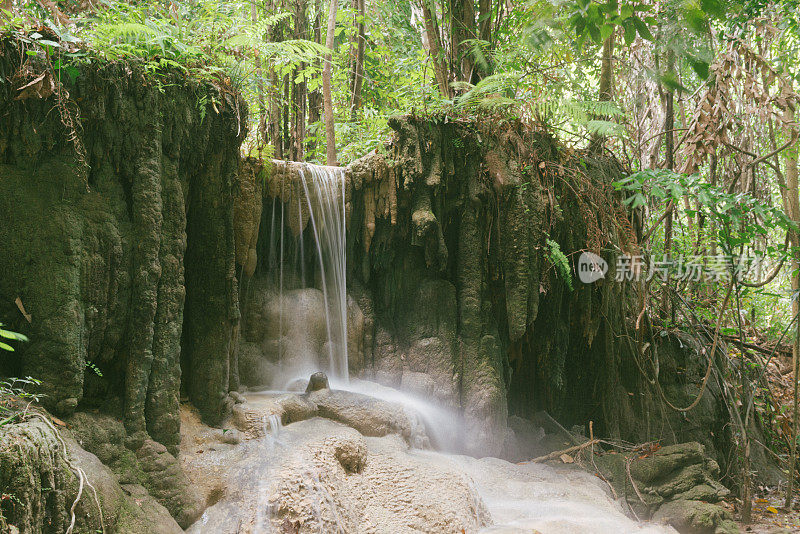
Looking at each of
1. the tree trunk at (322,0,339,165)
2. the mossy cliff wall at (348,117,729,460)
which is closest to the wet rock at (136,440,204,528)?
the mossy cliff wall at (348,117,729,460)

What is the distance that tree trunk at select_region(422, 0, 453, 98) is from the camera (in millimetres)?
9516

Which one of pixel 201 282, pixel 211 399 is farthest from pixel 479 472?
pixel 201 282

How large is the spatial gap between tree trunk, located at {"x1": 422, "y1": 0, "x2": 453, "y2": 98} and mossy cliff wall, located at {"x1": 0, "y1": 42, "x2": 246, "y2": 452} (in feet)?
14.9

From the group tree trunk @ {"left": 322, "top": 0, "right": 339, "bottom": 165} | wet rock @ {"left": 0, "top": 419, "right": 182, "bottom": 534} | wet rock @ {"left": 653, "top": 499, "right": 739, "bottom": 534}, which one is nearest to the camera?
wet rock @ {"left": 0, "top": 419, "right": 182, "bottom": 534}

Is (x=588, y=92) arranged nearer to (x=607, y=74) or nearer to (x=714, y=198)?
(x=607, y=74)

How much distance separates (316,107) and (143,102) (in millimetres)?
8462

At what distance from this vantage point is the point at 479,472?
6516mm

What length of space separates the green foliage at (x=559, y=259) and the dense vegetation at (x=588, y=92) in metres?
0.05

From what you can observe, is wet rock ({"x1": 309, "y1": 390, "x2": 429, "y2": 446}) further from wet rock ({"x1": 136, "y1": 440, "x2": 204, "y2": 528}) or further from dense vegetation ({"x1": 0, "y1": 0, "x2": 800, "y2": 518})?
dense vegetation ({"x1": 0, "y1": 0, "x2": 800, "y2": 518})

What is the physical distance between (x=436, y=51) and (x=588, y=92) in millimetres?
2688

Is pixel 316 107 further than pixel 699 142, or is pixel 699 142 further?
pixel 316 107

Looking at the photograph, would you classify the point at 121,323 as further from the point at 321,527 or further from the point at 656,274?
the point at 656,274

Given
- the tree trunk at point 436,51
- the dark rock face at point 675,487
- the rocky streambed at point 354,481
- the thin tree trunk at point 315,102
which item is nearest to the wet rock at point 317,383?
the rocky streambed at point 354,481

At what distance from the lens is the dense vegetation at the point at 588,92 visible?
16.3 ft
